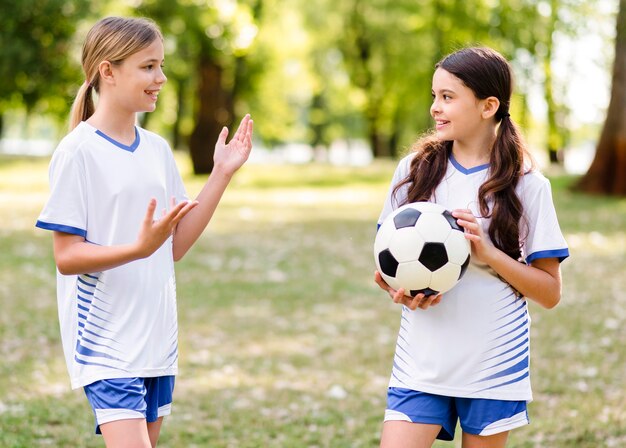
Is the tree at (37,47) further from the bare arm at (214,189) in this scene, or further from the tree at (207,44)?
the bare arm at (214,189)

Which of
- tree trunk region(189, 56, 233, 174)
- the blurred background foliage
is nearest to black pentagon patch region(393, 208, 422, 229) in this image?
the blurred background foliage

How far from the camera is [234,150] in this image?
3.53 meters

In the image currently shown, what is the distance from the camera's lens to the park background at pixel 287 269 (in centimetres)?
567

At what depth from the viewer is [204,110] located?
2583cm

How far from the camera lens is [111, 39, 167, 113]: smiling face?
3094mm

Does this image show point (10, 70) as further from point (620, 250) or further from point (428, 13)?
point (428, 13)

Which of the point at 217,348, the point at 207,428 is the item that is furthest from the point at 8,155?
the point at 207,428

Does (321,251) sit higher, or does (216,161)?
(216,161)

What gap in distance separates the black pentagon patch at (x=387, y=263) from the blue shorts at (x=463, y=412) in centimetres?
43

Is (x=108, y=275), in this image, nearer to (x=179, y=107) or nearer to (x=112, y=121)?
(x=112, y=121)

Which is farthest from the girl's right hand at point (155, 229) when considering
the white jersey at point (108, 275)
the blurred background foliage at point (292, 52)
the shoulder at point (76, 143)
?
the blurred background foliage at point (292, 52)

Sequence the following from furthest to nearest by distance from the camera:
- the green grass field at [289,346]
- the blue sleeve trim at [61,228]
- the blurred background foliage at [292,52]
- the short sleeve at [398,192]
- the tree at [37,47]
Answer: the blurred background foliage at [292,52]
the tree at [37,47]
the green grass field at [289,346]
the short sleeve at [398,192]
the blue sleeve trim at [61,228]

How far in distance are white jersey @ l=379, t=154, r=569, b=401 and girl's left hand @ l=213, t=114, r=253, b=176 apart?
892mm

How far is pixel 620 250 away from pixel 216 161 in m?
10.6
